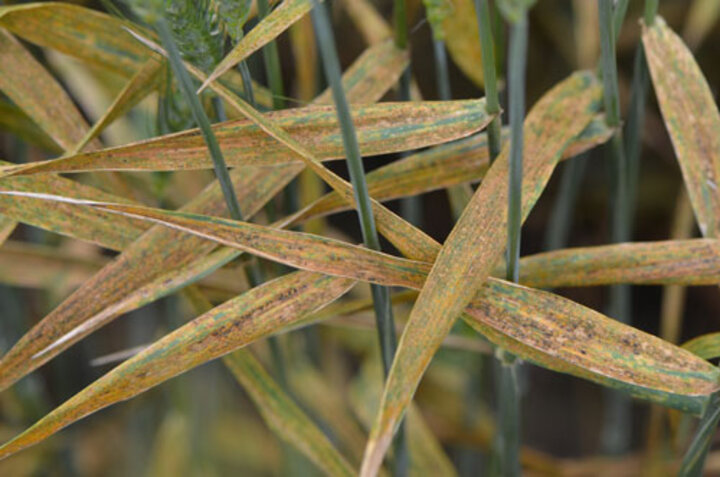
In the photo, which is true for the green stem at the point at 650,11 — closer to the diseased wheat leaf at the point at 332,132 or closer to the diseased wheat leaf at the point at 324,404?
the diseased wheat leaf at the point at 332,132

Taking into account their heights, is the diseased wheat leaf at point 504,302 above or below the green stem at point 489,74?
below

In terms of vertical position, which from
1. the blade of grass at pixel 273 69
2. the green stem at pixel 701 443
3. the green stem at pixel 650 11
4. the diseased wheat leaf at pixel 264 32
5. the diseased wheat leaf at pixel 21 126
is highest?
the diseased wheat leaf at pixel 21 126

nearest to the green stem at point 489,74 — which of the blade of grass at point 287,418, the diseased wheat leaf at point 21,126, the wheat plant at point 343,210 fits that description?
the wheat plant at point 343,210

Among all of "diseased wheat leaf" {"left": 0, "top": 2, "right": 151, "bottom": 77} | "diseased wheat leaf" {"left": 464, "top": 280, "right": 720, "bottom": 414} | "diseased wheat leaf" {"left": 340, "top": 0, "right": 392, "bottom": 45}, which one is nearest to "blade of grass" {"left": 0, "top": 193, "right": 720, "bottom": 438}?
"diseased wheat leaf" {"left": 464, "top": 280, "right": 720, "bottom": 414}

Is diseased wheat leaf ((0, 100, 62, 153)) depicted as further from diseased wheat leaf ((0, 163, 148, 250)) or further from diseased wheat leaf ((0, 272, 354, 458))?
diseased wheat leaf ((0, 272, 354, 458))

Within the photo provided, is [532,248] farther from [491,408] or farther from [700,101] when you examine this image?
[700,101]

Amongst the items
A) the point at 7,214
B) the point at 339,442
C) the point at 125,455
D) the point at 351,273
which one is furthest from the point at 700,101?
the point at 125,455

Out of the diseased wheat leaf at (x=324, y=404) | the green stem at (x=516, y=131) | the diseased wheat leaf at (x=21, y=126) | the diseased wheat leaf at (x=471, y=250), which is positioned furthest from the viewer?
the diseased wheat leaf at (x=324, y=404)

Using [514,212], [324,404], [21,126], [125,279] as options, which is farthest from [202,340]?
[324,404]
